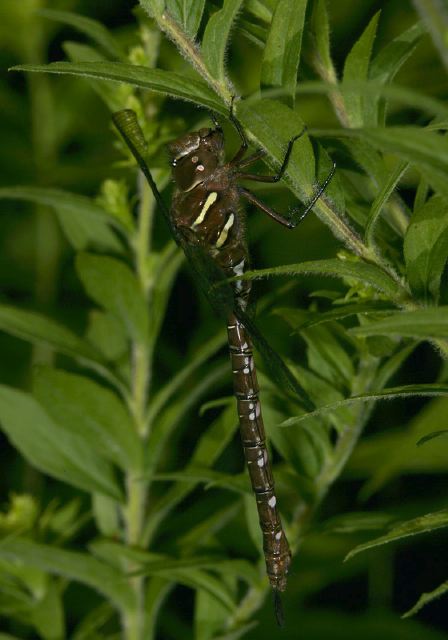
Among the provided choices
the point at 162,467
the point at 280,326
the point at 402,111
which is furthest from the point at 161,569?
the point at 402,111

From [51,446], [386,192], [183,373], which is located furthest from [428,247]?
[51,446]

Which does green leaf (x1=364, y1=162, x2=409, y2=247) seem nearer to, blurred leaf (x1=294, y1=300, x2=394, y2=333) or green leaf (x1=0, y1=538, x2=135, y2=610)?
blurred leaf (x1=294, y1=300, x2=394, y2=333)

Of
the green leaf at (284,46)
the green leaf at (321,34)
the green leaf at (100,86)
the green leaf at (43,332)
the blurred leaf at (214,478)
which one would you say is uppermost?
the green leaf at (100,86)

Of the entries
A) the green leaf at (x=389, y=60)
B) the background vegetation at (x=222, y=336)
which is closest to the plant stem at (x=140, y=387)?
the background vegetation at (x=222, y=336)

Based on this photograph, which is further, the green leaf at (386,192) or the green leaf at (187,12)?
the green leaf at (187,12)

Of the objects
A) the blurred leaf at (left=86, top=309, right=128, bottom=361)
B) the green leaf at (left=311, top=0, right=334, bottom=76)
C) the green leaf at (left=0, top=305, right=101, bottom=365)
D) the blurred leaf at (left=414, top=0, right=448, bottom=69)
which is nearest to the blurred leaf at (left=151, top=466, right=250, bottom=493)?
the green leaf at (left=0, top=305, right=101, bottom=365)

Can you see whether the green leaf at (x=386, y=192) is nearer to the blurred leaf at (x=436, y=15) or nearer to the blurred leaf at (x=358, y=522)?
the blurred leaf at (x=436, y=15)
